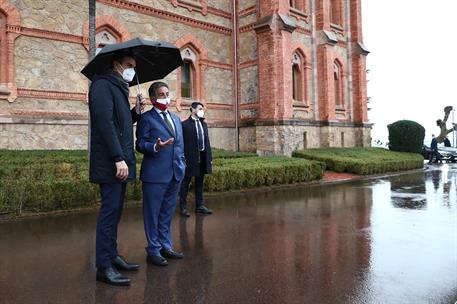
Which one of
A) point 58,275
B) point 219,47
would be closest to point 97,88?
point 58,275

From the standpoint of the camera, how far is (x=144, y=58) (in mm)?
4676

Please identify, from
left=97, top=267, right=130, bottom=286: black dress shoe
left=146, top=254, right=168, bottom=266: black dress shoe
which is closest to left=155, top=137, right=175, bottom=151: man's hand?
left=146, top=254, right=168, bottom=266: black dress shoe

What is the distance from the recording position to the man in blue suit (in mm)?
4344

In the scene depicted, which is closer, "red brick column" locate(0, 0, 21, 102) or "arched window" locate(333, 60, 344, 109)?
Result: "red brick column" locate(0, 0, 21, 102)

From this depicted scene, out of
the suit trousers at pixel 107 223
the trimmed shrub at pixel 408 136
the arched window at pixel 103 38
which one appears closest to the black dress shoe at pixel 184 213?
the suit trousers at pixel 107 223

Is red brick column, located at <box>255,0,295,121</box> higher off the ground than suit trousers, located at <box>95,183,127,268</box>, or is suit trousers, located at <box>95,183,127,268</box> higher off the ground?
red brick column, located at <box>255,0,295,121</box>

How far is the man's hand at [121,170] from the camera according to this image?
145 inches

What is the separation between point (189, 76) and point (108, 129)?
14533mm

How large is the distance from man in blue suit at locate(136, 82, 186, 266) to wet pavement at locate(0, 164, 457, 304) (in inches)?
12.4

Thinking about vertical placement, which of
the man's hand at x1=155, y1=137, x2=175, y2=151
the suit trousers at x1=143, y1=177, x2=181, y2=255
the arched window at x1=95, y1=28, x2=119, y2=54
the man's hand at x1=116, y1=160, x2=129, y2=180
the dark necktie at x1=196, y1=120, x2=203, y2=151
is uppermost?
the arched window at x1=95, y1=28, x2=119, y2=54

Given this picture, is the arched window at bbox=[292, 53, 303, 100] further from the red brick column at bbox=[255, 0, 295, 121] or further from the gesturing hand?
the gesturing hand

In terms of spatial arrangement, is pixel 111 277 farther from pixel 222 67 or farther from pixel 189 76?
pixel 222 67

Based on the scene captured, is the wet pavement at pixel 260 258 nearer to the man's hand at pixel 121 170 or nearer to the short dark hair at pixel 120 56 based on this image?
the man's hand at pixel 121 170

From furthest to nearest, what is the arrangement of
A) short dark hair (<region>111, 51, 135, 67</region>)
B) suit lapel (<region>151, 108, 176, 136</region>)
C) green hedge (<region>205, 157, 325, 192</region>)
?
green hedge (<region>205, 157, 325, 192</region>), suit lapel (<region>151, 108, 176, 136</region>), short dark hair (<region>111, 51, 135, 67</region>)
